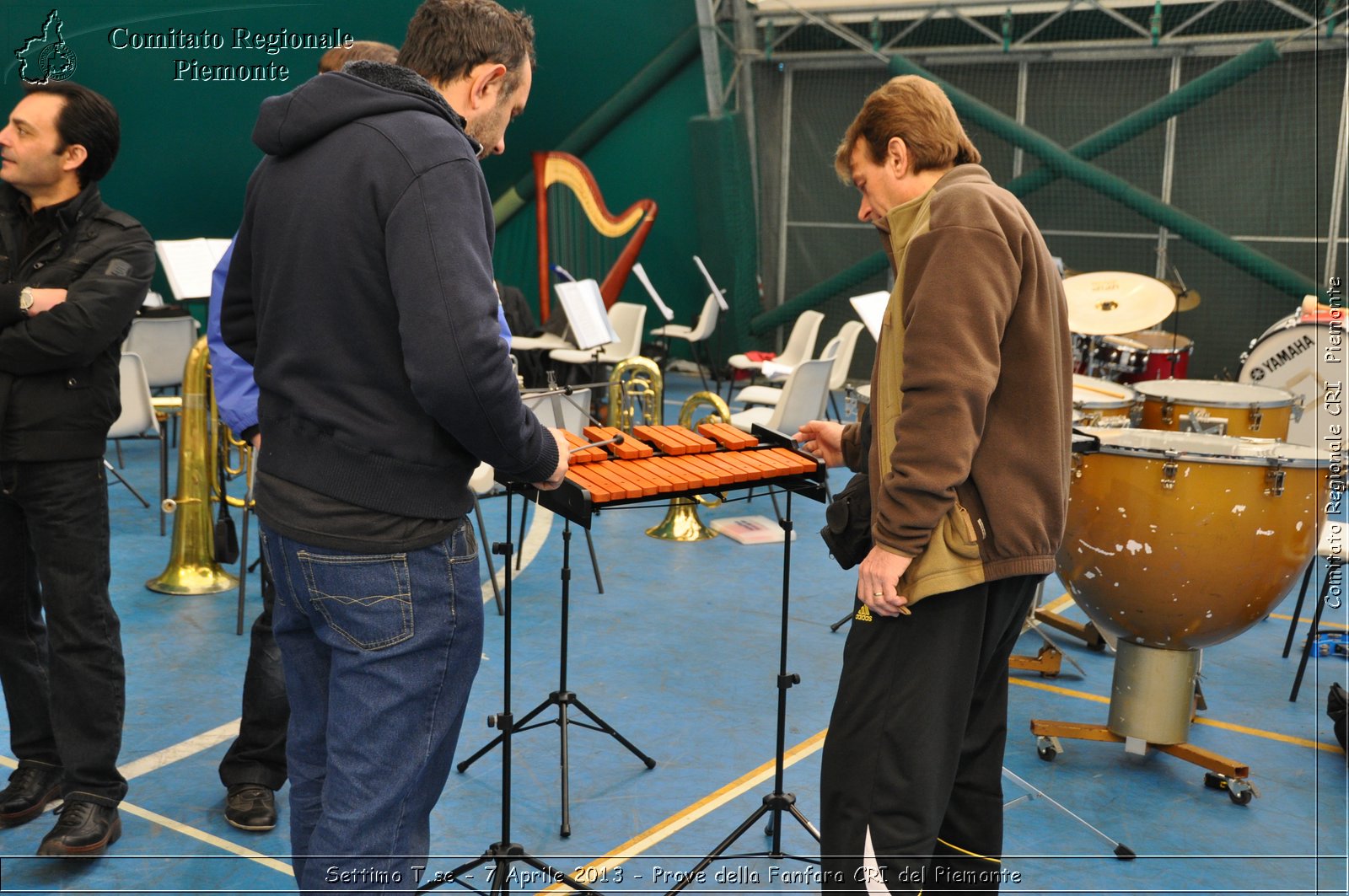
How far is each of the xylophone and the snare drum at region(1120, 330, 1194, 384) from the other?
16.9 feet

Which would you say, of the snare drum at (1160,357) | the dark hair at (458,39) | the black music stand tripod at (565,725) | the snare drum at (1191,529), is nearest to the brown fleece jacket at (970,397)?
the dark hair at (458,39)

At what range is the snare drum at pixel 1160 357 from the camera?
762cm

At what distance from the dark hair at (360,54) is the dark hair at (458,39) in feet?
1.84

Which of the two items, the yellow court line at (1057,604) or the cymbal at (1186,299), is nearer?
the yellow court line at (1057,604)

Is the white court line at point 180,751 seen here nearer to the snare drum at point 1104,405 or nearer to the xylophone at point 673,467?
the xylophone at point 673,467

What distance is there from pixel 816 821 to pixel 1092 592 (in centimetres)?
113

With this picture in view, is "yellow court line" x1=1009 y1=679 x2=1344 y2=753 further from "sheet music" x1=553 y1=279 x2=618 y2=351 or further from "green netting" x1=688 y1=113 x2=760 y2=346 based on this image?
"green netting" x1=688 y1=113 x2=760 y2=346

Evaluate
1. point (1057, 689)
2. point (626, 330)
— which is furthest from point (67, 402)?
point (626, 330)

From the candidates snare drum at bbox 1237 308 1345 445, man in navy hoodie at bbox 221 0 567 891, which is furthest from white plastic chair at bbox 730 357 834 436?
man in navy hoodie at bbox 221 0 567 891

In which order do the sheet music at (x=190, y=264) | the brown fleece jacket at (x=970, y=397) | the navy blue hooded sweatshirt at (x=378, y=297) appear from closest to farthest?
the navy blue hooded sweatshirt at (x=378, y=297), the brown fleece jacket at (x=970, y=397), the sheet music at (x=190, y=264)

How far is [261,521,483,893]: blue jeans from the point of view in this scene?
74.6 inches

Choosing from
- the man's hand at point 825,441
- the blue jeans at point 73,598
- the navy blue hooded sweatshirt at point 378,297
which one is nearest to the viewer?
the navy blue hooded sweatshirt at point 378,297

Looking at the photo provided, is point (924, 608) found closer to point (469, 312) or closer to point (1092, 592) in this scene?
point (469, 312)

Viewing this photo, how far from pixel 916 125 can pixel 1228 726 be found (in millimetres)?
2875
